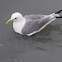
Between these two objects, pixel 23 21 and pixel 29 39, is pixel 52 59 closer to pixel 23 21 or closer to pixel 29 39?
pixel 29 39

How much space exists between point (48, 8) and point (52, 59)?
1910 millimetres

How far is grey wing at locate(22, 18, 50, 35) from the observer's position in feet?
15.8

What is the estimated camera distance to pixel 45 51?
469 centimetres

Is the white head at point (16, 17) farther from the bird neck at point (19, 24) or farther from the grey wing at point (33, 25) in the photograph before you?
the grey wing at point (33, 25)

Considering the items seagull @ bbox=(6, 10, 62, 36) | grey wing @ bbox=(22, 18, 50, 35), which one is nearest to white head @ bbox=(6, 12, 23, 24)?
seagull @ bbox=(6, 10, 62, 36)

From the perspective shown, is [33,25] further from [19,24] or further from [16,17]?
[16,17]

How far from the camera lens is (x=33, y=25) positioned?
4.83m

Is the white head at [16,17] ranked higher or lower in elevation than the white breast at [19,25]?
higher

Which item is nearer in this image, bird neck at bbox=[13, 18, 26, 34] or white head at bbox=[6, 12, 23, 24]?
white head at bbox=[6, 12, 23, 24]

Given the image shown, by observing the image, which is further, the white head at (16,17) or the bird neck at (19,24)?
the bird neck at (19,24)

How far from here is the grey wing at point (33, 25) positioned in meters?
4.82

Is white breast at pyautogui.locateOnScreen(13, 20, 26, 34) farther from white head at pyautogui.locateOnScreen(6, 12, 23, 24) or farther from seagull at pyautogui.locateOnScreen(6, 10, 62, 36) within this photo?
white head at pyautogui.locateOnScreen(6, 12, 23, 24)

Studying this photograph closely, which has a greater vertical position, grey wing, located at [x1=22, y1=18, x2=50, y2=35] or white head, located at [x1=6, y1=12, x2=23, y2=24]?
white head, located at [x1=6, y1=12, x2=23, y2=24]

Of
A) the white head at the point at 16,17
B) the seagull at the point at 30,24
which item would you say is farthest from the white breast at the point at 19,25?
the white head at the point at 16,17
